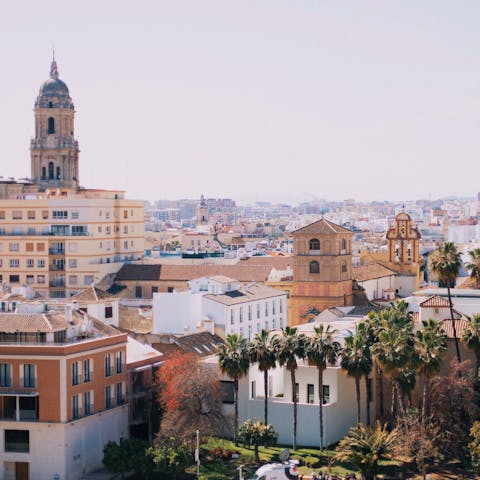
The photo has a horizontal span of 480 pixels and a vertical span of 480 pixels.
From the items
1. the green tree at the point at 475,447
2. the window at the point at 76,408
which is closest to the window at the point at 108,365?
the window at the point at 76,408

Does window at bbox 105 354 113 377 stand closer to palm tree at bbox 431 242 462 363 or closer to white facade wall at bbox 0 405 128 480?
white facade wall at bbox 0 405 128 480

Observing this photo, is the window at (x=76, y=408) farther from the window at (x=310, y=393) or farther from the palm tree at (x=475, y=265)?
the palm tree at (x=475, y=265)

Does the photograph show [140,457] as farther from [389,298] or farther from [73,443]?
[389,298]

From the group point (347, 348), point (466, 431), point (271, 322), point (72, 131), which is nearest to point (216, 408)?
point (347, 348)

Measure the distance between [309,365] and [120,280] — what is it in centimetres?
5572

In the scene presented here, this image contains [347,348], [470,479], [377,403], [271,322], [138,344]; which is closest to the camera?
[470,479]

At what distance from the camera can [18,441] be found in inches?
2346

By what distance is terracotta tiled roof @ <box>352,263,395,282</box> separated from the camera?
112 meters

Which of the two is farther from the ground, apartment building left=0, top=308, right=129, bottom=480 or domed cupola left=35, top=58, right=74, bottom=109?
domed cupola left=35, top=58, right=74, bottom=109

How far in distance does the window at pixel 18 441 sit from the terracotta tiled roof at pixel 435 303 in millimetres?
25224

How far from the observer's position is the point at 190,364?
219ft

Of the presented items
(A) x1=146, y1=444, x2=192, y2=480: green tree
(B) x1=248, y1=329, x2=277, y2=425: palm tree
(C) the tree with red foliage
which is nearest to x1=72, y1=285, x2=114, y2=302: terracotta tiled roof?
(C) the tree with red foliage

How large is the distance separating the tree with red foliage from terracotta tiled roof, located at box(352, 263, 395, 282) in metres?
47.6

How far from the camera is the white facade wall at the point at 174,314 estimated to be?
85.1m
